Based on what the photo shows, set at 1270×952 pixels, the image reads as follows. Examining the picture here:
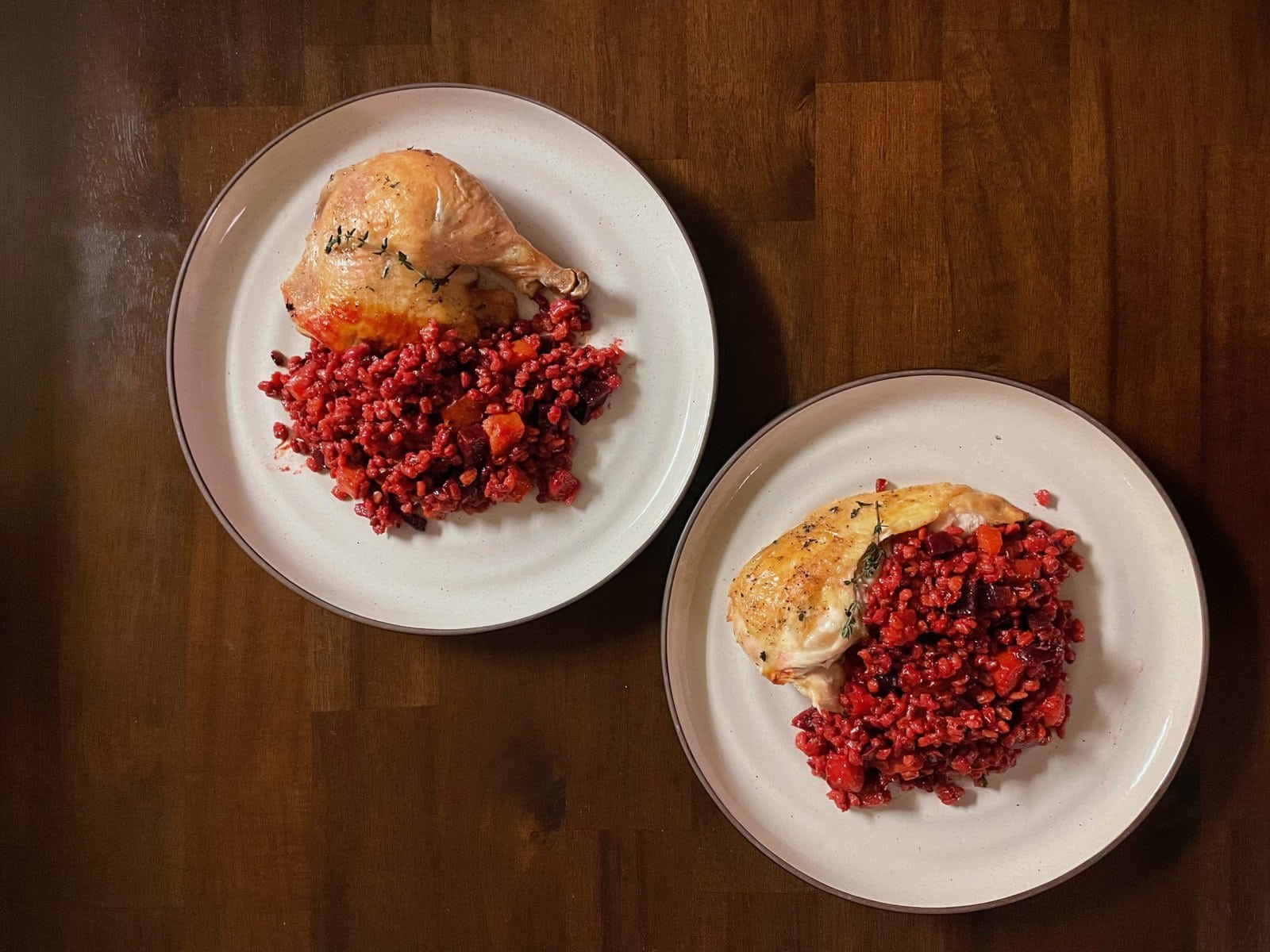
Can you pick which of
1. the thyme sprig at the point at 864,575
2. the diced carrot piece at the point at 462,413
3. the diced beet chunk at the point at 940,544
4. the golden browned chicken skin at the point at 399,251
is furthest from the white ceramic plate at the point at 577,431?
the diced beet chunk at the point at 940,544

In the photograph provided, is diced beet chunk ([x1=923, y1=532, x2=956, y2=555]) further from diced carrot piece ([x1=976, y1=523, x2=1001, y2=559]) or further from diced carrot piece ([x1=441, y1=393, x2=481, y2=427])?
diced carrot piece ([x1=441, y1=393, x2=481, y2=427])

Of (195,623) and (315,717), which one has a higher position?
(195,623)

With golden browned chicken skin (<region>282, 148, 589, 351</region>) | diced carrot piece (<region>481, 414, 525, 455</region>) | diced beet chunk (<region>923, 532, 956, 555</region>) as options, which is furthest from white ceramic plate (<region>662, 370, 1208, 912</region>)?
golden browned chicken skin (<region>282, 148, 589, 351</region>)

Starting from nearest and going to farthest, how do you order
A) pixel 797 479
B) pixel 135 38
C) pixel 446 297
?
1. pixel 446 297
2. pixel 797 479
3. pixel 135 38

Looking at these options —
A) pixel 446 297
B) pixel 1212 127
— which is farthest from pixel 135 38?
pixel 1212 127

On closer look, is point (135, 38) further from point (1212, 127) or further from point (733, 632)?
point (1212, 127)

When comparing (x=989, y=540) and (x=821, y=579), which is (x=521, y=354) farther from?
(x=989, y=540)
